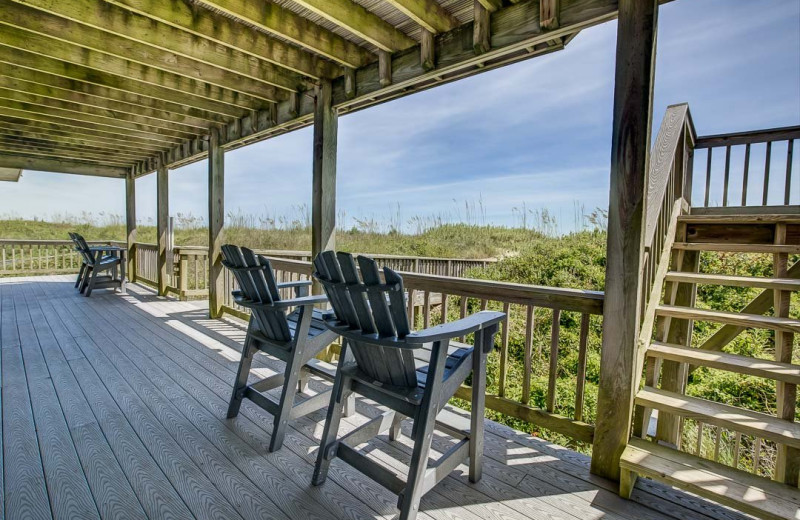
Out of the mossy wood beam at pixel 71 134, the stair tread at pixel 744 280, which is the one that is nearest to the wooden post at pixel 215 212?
the mossy wood beam at pixel 71 134

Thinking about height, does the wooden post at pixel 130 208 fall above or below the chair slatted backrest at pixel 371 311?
above

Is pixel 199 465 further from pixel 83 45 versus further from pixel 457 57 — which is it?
pixel 83 45

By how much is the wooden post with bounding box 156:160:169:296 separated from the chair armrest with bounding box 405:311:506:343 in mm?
6594

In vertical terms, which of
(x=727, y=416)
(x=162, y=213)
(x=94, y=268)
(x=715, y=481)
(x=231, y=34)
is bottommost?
(x=715, y=481)

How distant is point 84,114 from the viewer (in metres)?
4.27

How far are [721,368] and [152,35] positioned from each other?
4127 millimetres

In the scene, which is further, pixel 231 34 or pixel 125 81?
pixel 125 81

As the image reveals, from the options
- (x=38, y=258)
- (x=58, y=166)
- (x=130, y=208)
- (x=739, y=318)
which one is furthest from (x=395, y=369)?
(x=38, y=258)

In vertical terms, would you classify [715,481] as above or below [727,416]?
below

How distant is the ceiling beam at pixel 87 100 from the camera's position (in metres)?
3.38

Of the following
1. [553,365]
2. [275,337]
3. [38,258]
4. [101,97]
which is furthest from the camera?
[38,258]

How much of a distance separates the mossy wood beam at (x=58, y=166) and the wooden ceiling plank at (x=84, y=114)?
3.25 metres

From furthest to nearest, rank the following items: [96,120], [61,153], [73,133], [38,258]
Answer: [38,258] → [61,153] → [73,133] → [96,120]

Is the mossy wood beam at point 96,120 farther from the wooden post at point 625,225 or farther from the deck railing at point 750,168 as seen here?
the deck railing at point 750,168
